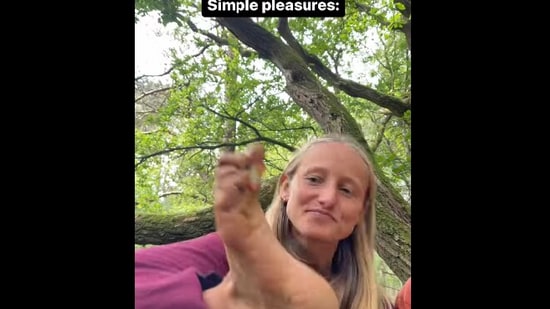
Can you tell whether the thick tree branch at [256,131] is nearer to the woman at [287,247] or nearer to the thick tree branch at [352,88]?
the woman at [287,247]

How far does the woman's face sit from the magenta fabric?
0.25 m

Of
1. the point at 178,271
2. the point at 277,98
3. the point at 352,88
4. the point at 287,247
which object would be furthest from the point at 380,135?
the point at 178,271

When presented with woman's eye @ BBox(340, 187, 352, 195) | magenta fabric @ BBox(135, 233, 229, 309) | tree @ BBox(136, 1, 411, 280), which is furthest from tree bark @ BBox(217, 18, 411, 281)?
magenta fabric @ BBox(135, 233, 229, 309)

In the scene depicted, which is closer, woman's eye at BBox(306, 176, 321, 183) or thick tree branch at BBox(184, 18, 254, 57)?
woman's eye at BBox(306, 176, 321, 183)

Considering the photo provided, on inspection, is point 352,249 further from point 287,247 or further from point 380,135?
point 380,135

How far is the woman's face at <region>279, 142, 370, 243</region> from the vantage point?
1604mm

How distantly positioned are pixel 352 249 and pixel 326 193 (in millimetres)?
196

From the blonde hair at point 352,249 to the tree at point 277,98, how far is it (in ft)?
0.11

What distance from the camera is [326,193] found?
160 cm

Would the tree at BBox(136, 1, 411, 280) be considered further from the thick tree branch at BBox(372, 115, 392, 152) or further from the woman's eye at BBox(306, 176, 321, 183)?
the woman's eye at BBox(306, 176, 321, 183)

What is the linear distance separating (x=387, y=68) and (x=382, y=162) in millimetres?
296

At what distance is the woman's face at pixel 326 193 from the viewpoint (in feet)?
5.26

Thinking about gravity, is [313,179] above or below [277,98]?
below

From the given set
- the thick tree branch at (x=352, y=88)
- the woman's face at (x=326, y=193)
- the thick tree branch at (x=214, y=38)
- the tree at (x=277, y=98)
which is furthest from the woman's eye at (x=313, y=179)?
the thick tree branch at (x=214, y=38)
